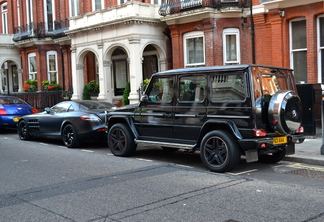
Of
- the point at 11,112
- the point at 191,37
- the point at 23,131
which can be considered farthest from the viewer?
the point at 191,37

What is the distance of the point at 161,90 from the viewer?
9273 mm

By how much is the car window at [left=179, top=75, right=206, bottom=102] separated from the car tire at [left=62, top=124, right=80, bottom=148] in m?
3.99

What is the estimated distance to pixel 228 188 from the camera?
6801 millimetres

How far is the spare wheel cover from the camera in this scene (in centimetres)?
758

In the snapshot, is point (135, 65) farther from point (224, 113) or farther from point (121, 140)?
point (224, 113)

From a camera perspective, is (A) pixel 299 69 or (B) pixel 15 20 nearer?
(A) pixel 299 69

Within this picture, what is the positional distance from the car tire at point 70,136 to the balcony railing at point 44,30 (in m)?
13.5

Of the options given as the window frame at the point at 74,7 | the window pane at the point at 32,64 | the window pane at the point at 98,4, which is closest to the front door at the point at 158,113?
the window pane at the point at 98,4

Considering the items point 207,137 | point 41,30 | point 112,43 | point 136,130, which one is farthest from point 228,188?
point 41,30

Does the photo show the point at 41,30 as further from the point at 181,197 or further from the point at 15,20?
the point at 181,197

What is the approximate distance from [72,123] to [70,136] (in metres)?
0.47

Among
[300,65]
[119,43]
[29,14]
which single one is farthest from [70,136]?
[29,14]

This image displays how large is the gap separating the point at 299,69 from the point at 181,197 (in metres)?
10.1

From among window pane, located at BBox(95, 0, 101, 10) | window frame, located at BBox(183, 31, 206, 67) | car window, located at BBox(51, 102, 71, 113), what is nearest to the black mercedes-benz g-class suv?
car window, located at BBox(51, 102, 71, 113)
